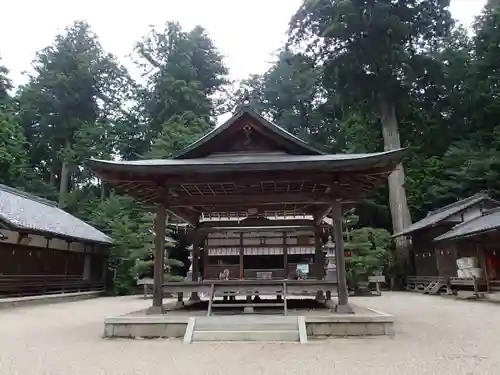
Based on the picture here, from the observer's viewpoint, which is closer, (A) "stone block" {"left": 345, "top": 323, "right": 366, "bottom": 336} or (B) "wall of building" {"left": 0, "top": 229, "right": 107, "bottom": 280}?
(A) "stone block" {"left": 345, "top": 323, "right": 366, "bottom": 336}

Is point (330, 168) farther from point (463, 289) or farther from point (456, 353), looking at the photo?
point (463, 289)

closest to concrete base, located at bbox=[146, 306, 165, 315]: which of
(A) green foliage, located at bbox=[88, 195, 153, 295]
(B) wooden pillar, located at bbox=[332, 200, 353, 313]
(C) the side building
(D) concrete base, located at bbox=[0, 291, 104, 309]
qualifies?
(B) wooden pillar, located at bbox=[332, 200, 353, 313]

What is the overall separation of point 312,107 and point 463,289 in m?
23.5

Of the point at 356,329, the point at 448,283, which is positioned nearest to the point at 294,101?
the point at 448,283

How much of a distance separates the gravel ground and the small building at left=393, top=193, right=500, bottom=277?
45.1ft

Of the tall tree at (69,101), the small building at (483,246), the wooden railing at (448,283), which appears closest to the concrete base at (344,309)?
the small building at (483,246)

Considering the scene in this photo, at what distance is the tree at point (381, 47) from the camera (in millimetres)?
26156

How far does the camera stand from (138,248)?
77.0ft

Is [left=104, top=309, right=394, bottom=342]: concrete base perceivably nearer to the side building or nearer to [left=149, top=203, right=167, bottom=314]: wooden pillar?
[left=149, top=203, right=167, bottom=314]: wooden pillar

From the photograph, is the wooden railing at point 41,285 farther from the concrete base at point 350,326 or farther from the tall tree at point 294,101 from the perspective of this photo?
the tall tree at point 294,101

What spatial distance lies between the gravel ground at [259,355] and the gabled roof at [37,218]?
928 centimetres

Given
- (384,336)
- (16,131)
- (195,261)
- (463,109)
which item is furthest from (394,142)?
(16,131)

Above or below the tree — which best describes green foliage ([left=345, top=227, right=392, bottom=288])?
below

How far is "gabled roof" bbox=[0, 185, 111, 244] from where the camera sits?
57.7 feet
